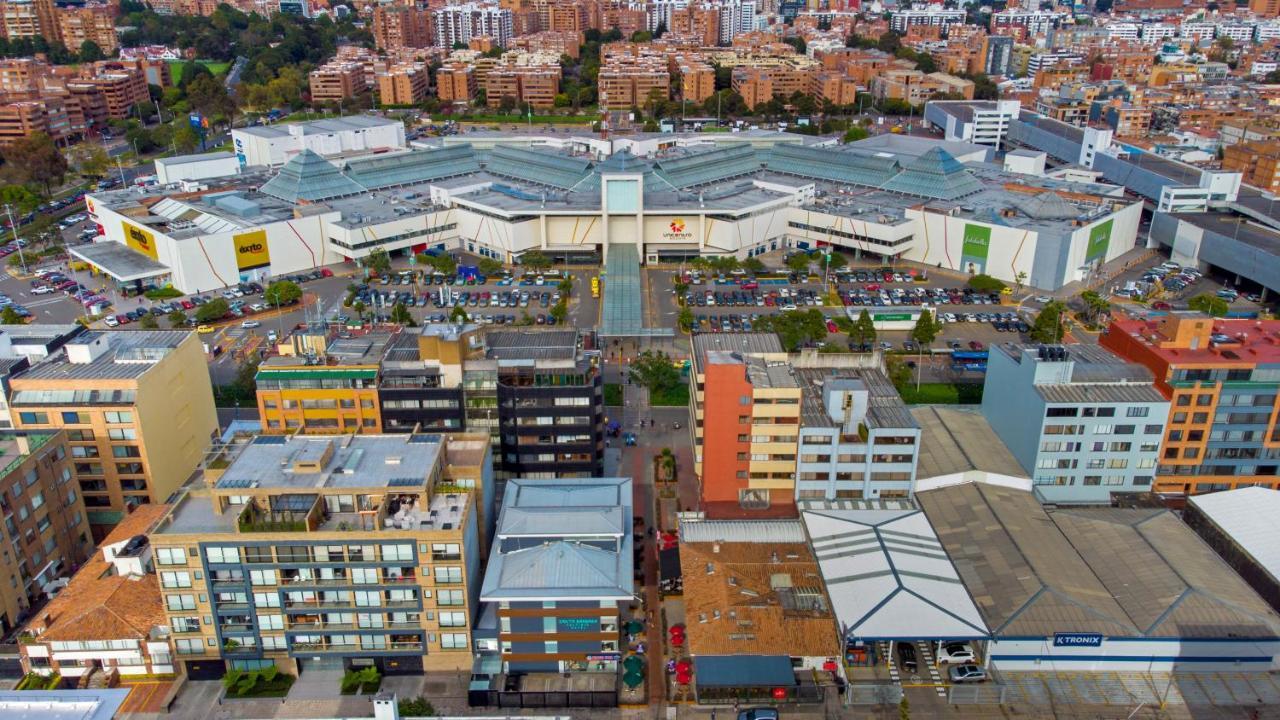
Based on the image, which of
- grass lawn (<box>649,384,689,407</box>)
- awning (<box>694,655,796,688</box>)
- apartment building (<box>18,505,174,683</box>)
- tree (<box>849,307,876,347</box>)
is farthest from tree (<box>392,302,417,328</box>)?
awning (<box>694,655,796,688</box>)

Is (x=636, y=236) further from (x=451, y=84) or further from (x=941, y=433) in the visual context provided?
(x=451, y=84)

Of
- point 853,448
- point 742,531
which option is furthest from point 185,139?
point 853,448

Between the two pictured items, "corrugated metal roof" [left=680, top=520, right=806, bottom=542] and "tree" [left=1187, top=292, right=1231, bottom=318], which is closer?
"corrugated metal roof" [left=680, top=520, right=806, bottom=542]

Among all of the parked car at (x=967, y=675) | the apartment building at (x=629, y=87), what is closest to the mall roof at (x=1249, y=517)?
the parked car at (x=967, y=675)

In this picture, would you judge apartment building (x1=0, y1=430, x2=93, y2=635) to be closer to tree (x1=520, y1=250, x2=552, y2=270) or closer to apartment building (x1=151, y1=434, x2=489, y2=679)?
apartment building (x1=151, y1=434, x2=489, y2=679)

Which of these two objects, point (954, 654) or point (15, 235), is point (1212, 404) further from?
point (15, 235)
